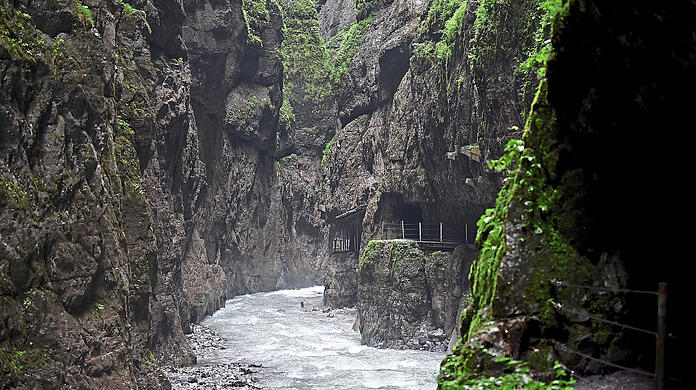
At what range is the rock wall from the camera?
2336 cm

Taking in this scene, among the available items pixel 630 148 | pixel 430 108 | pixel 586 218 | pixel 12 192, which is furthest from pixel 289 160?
pixel 630 148

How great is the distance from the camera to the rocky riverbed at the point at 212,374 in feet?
58.1

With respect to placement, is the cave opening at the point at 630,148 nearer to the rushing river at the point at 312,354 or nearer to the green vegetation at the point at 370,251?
the rushing river at the point at 312,354

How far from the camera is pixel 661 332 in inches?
148

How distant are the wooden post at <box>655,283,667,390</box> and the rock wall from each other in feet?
63.0

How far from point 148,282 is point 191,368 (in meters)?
5.58

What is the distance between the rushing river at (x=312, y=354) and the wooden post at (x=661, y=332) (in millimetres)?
14848

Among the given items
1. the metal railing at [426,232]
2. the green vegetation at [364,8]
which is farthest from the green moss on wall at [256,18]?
the metal railing at [426,232]

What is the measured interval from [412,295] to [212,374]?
925 cm

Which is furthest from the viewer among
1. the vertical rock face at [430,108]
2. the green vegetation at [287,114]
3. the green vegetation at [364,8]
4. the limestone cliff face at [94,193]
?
the green vegetation at [287,114]

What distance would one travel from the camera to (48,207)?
37.0 feet

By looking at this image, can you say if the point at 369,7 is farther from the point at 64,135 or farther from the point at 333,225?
the point at 64,135

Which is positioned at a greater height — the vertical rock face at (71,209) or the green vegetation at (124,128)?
the green vegetation at (124,128)

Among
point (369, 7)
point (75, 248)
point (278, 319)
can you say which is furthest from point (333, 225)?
point (75, 248)
